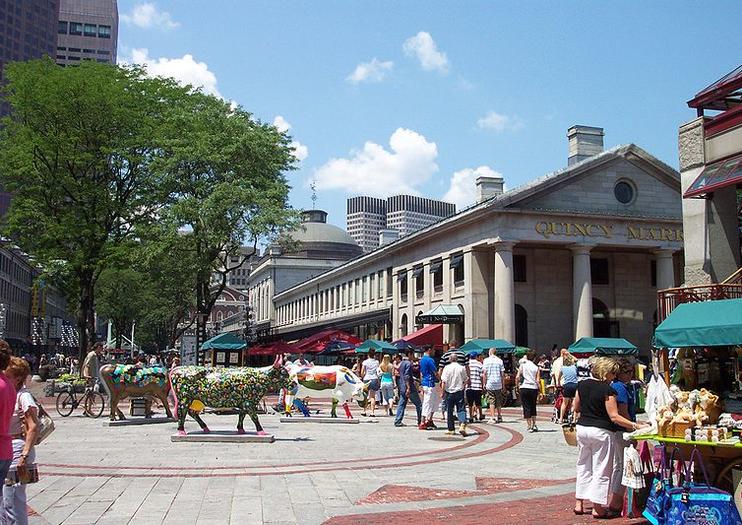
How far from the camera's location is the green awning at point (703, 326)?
13320 mm

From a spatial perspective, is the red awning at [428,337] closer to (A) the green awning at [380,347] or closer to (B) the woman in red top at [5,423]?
(A) the green awning at [380,347]

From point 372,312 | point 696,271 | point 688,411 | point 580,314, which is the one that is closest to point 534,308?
point 580,314

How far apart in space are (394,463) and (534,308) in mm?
33556

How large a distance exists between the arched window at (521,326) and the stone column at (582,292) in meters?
2.94

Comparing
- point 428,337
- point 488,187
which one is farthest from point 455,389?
point 488,187

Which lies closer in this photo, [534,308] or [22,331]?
[534,308]

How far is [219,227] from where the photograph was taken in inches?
1351

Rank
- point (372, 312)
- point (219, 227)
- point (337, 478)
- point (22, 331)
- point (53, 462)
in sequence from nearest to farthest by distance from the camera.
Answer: point (337, 478), point (53, 462), point (219, 227), point (372, 312), point (22, 331)

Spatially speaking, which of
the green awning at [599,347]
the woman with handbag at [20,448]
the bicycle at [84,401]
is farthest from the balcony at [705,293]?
the bicycle at [84,401]

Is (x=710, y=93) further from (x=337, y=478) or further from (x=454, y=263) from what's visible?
(x=454, y=263)

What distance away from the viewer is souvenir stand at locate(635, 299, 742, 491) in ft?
27.3

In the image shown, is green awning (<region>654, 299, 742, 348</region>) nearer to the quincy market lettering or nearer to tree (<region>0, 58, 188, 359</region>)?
tree (<region>0, 58, 188, 359</region>)

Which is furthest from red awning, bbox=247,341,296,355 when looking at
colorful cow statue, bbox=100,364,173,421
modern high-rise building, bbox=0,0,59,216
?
modern high-rise building, bbox=0,0,59,216

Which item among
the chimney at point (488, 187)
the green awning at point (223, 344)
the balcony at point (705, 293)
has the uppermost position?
the chimney at point (488, 187)
